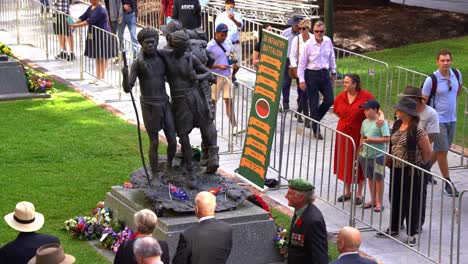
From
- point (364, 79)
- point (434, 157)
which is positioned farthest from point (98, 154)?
point (364, 79)

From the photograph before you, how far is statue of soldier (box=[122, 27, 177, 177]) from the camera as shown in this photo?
448 inches

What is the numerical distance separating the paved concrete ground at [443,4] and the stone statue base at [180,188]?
699 inches

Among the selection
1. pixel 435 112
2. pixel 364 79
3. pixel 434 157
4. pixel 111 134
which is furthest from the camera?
pixel 364 79

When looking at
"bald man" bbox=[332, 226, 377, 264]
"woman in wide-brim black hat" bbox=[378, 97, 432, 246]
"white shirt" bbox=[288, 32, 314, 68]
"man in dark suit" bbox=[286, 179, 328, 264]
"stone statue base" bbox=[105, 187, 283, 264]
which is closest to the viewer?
"bald man" bbox=[332, 226, 377, 264]

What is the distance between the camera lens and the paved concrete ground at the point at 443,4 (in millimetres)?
28758

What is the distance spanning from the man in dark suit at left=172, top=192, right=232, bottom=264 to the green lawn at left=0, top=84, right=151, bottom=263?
222 centimetres

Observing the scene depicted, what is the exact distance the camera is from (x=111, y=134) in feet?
53.7

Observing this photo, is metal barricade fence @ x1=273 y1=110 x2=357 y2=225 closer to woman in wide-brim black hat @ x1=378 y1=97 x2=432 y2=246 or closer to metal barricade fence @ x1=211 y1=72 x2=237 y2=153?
woman in wide-brim black hat @ x1=378 y1=97 x2=432 y2=246

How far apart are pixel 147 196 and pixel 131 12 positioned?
10220mm

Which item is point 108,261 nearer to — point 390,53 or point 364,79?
point 364,79

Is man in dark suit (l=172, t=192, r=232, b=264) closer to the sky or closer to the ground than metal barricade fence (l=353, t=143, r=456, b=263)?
closer to the sky

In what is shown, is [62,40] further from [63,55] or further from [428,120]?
[428,120]

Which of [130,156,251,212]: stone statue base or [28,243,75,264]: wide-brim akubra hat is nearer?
[28,243,75,264]: wide-brim akubra hat

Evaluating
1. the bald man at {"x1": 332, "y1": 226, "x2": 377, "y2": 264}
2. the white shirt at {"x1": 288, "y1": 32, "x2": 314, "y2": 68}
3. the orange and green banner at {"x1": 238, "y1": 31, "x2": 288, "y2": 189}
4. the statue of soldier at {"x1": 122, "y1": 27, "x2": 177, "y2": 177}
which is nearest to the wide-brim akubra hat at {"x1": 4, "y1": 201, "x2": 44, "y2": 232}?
the statue of soldier at {"x1": 122, "y1": 27, "x2": 177, "y2": 177}
